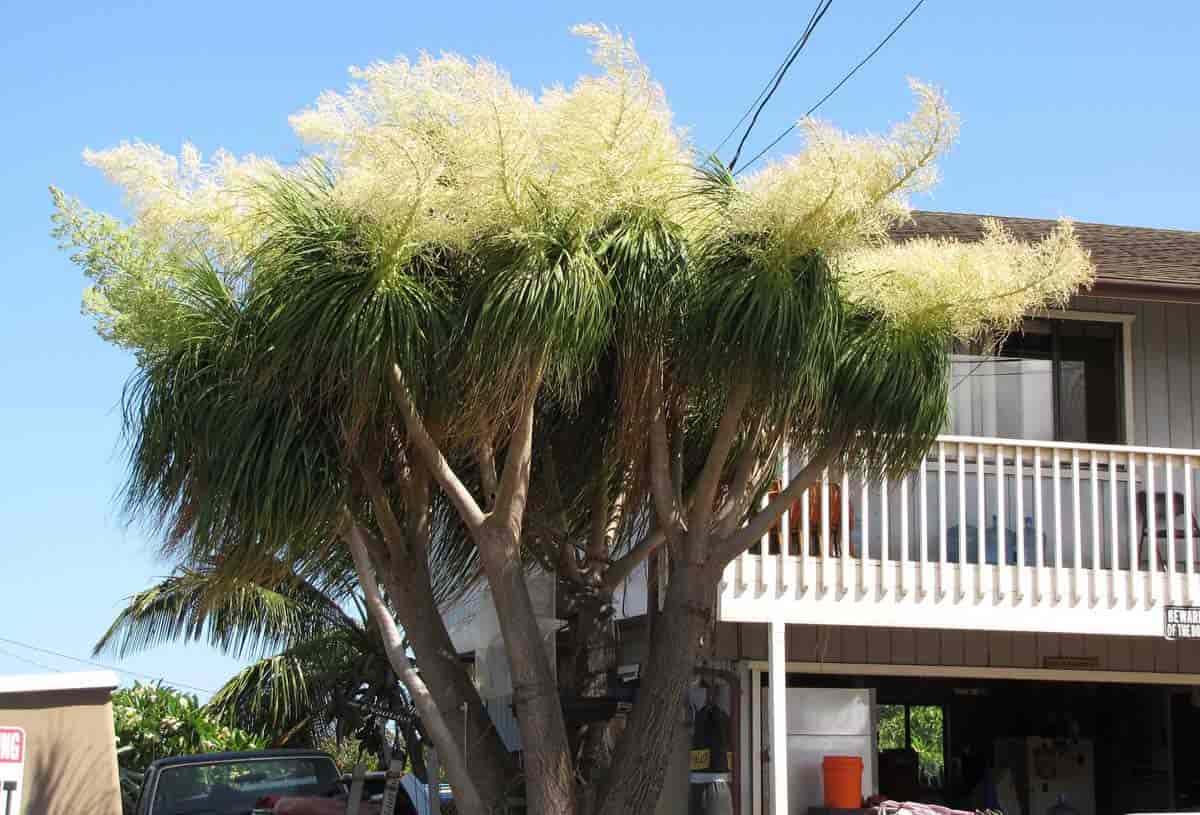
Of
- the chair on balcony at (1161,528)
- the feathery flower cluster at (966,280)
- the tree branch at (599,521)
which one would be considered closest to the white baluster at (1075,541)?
the chair on balcony at (1161,528)

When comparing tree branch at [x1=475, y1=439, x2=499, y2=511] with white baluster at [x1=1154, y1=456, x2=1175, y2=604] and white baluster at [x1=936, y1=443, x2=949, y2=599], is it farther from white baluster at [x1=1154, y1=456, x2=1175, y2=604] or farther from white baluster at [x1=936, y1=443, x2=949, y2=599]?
white baluster at [x1=1154, y1=456, x2=1175, y2=604]

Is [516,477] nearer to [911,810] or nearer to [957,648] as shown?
[911,810]

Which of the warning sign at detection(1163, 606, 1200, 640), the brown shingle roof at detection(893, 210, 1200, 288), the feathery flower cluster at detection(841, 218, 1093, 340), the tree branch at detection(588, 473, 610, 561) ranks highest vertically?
the brown shingle roof at detection(893, 210, 1200, 288)

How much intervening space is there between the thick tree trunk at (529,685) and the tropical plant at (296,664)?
10564mm

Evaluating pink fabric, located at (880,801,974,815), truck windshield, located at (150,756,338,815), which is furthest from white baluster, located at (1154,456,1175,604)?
truck windshield, located at (150,756,338,815)

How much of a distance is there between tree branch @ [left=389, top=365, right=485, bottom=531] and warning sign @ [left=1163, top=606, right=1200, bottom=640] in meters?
5.73

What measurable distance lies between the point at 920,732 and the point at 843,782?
13.9 m

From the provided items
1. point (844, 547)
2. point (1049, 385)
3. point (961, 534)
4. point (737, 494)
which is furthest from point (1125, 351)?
point (737, 494)

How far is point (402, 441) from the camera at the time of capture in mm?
9047

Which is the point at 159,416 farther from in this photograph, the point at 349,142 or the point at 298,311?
the point at 349,142

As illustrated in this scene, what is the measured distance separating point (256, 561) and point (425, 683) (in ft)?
4.79

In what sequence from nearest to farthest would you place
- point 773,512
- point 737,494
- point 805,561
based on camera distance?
point 773,512
point 737,494
point 805,561

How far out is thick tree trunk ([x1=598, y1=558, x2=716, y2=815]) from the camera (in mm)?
8609

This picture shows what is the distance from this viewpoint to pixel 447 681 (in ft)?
29.6
